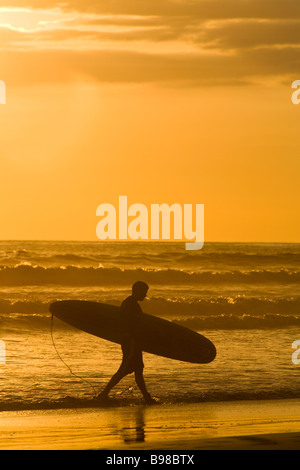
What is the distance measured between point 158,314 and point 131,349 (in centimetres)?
1764

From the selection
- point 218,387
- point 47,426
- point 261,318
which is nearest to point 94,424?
point 47,426

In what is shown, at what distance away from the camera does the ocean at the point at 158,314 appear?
13.8 meters

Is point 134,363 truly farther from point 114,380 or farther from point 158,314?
point 158,314

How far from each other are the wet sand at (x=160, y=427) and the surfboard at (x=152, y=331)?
1988mm

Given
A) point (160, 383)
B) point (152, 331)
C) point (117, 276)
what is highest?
point (117, 276)

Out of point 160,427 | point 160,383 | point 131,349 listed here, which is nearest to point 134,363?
point 131,349

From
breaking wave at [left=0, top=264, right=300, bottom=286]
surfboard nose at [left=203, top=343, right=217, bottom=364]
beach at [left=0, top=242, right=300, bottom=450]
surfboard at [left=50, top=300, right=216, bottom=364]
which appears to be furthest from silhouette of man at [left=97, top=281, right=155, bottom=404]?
breaking wave at [left=0, top=264, right=300, bottom=286]

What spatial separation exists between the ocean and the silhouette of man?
0.29 meters

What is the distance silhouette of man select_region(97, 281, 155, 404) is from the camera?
12.7 m

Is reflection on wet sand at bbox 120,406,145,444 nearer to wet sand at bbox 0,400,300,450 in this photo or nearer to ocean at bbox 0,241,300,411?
wet sand at bbox 0,400,300,450

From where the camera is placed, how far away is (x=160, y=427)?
34.4 feet

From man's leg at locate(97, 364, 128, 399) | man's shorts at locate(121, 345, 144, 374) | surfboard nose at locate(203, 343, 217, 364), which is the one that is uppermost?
surfboard nose at locate(203, 343, 217, 364)
